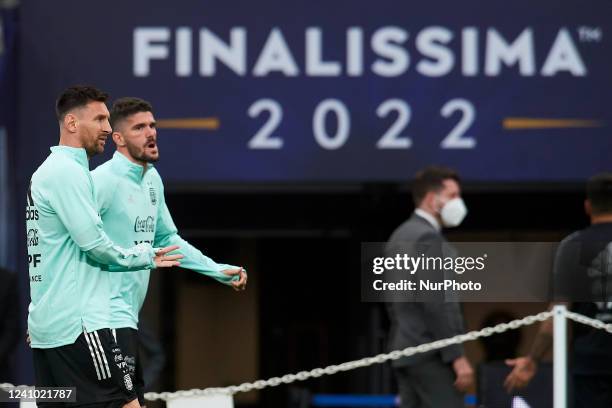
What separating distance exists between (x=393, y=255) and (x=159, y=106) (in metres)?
2.71

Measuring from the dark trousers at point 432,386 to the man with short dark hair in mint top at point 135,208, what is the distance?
1.66m

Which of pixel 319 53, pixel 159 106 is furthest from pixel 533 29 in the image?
pixel 159 106

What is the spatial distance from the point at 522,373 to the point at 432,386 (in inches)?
18.3

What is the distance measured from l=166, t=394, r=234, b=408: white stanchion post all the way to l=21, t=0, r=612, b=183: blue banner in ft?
8.83

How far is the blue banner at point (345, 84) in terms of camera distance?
8906 mm

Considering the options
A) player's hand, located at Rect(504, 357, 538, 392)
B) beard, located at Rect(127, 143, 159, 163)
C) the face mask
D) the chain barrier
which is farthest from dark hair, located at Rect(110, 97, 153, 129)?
player's hand, located at Rect(504, 357, 538, 392)

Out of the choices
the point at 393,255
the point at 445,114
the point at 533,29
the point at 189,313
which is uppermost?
the point at 533,29

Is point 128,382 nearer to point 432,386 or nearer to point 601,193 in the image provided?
point 432,386

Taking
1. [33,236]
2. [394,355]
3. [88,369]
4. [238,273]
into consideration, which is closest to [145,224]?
[238,273]

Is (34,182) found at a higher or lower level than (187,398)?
higher

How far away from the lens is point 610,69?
8914mm

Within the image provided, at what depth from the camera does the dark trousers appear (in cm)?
694

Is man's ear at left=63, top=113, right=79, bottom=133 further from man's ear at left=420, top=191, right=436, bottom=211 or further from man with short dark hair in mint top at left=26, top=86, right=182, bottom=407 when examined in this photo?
man's ear at left=420, top=191, right=436, bottom=211

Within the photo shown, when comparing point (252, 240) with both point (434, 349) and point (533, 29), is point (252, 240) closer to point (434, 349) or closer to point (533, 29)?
point (533, 29)
